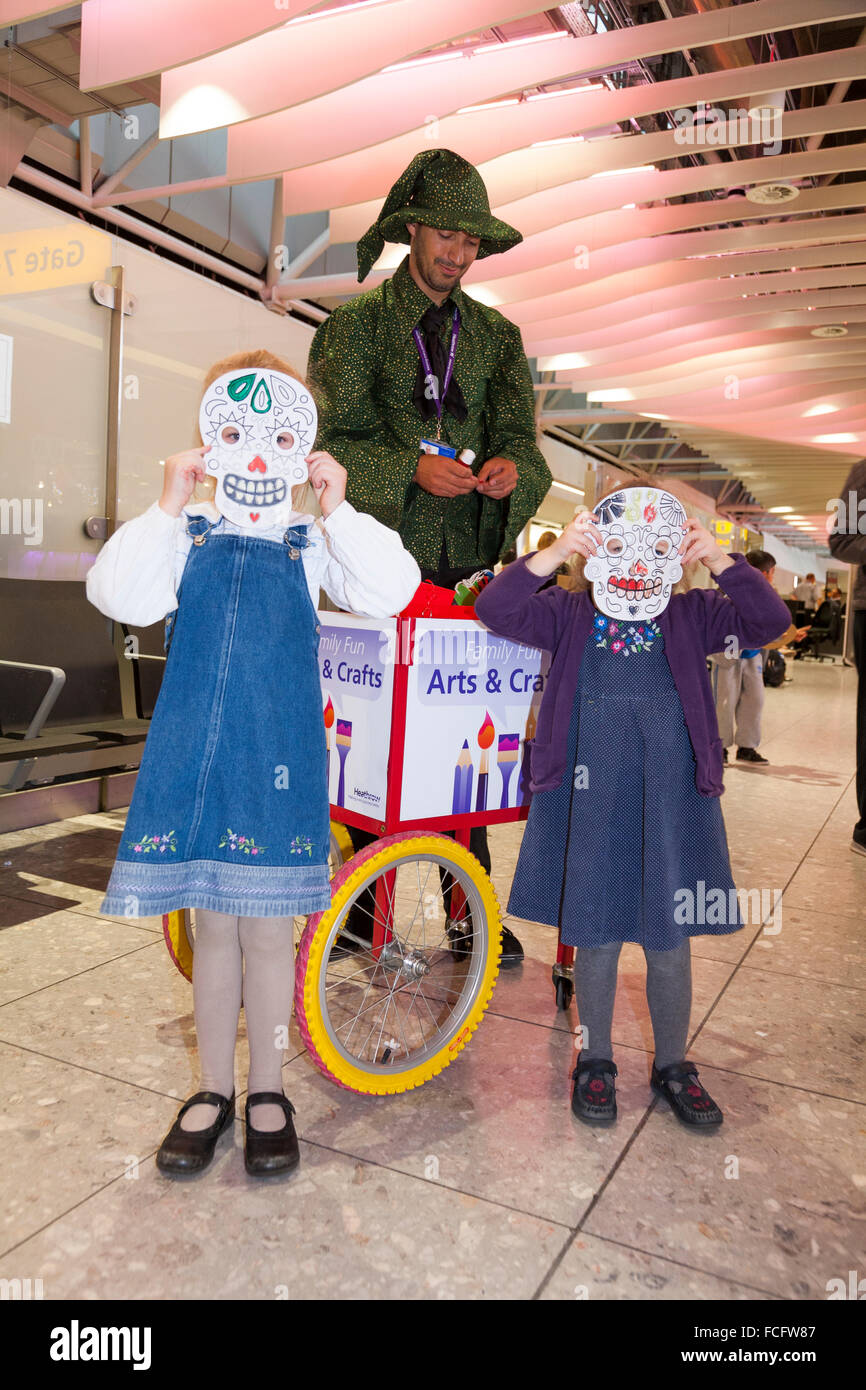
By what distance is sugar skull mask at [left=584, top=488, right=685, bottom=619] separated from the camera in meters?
1.89

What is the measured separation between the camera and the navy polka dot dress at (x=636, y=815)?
1884 mm

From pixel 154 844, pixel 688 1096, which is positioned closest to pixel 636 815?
pixel 688 1096

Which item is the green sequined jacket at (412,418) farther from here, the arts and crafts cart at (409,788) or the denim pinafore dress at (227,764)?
the denim pinafore dress at (227,764)

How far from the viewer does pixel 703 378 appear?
35.0 ft

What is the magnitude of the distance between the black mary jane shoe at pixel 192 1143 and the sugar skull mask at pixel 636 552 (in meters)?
1.17

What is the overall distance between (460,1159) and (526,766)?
0.82 metres

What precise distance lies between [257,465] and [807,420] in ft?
39.9

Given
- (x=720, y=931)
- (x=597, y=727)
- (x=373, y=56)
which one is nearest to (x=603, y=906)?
(x=720, y=931)

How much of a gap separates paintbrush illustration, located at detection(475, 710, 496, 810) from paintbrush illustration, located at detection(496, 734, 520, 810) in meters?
0.04

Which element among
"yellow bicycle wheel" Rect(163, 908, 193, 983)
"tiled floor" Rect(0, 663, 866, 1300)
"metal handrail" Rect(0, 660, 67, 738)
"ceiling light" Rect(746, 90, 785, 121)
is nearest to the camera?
"tiled floor" Rect(0, 663, 866, 1300)

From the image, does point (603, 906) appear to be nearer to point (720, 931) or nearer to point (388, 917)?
point (720, 931)

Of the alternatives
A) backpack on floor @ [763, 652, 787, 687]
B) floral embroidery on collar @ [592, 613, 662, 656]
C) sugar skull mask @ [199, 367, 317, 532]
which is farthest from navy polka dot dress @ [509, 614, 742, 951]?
backpack on floor @ [763, 652, 787, 687]

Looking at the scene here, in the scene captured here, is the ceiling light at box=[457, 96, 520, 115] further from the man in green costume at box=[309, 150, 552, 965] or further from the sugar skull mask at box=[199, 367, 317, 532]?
the sugar skull mask at box=[199, 367, 317, 532]

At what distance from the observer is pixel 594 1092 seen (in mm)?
1905
